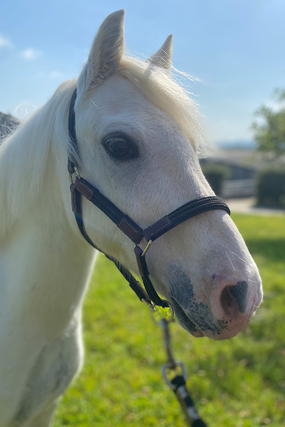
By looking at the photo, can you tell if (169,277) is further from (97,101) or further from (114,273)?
(114,273)

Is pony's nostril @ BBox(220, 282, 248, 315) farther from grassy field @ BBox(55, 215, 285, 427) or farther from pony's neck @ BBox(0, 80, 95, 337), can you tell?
grassy field @ BBox(55, 215, 285, 427)

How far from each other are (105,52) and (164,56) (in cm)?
38

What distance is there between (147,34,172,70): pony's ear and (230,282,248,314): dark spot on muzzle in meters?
1.09

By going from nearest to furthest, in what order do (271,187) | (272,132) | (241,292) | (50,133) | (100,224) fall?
(241,292) → (100,224) → (50,133) → (272,132) → (271,187)

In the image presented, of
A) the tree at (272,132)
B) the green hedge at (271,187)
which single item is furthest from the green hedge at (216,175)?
the tree at (272,132)

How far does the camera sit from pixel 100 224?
1332 millimetres

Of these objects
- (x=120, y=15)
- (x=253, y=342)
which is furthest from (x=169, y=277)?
(x=253, y=342)

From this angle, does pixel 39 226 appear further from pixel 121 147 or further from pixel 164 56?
pixel 164 56

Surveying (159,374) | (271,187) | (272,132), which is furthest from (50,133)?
(271,187)

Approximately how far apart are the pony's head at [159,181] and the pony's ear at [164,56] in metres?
0.03

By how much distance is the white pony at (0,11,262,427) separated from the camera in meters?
1.08

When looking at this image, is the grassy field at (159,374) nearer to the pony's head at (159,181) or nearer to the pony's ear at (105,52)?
the pony's head at (159,181)

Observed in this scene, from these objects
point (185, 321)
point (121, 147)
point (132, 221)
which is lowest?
point (185, 321)

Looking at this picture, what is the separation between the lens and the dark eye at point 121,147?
1.22 m
